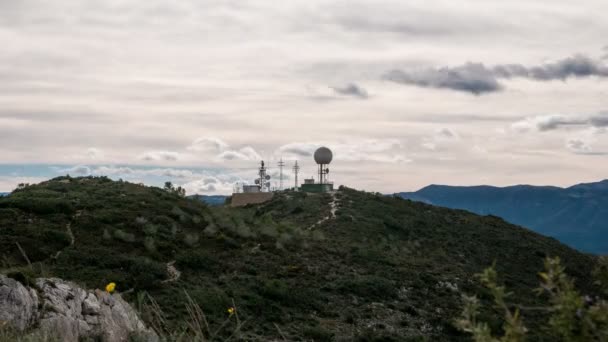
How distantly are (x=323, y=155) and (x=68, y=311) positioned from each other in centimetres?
6047

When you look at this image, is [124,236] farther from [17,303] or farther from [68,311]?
[17,303]

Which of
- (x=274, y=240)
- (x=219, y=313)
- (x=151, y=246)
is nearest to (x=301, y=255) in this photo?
(x=274, y=240)

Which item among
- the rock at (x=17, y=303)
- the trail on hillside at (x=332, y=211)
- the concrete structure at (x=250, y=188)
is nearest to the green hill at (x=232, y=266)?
the rock at (x=17, y=303)

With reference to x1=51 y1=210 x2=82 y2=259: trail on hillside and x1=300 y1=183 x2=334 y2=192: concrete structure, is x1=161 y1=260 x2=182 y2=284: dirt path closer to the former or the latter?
x1=51 y1=210 x2=82 y2=259: trail on hillside

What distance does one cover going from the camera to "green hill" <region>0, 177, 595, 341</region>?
25.7m

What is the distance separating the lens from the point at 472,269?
156 feet

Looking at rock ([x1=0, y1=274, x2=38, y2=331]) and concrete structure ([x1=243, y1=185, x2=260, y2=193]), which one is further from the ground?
concrete structure ([x1=243, y1=185, x2=260, y2=193])

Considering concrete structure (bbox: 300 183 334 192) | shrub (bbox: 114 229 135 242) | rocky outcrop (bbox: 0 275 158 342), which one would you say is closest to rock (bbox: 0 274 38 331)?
rocky outcrop (bbox: 0 275 158 342)

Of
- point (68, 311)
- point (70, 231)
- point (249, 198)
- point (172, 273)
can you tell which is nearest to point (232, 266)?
point (172, 273)

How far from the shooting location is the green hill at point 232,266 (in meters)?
25.7

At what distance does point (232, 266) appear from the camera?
103 feet

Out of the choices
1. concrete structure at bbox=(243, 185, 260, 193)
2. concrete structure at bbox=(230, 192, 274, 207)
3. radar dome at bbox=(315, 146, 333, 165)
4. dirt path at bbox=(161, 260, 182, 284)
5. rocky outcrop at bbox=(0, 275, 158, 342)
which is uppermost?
radar dome at bbox=(315, 146, 333, 165)

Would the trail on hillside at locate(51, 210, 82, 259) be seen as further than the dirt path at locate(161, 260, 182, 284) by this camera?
Yes

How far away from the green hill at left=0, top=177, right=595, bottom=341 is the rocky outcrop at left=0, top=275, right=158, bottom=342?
845mm
